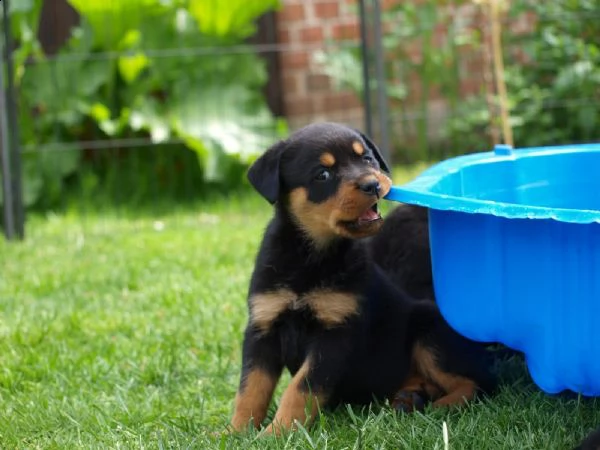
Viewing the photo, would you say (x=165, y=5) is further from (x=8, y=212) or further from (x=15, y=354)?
(x=15, y=354)

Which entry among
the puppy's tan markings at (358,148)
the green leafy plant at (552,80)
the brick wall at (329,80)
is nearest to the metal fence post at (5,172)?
the brick wall at (329,80)

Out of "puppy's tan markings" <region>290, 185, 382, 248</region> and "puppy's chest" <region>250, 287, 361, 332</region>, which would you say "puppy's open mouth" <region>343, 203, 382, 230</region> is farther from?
"puppy's chest" <region>250, 287, 361, 332</region>

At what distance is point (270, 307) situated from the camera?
3.11m

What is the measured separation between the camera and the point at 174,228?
6328 millimetres

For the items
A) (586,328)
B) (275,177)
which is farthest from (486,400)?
(275,177)

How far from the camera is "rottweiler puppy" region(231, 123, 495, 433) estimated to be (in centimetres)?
303

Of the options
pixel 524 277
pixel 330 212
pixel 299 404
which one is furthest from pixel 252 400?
pixel 524 277

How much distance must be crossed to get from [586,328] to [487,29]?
4682 mm

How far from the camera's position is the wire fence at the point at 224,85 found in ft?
22.4

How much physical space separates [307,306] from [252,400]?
32cm

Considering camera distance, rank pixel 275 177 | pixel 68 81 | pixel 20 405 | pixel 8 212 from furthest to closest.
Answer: pixel 68 81 < pixel 8 212 < pixel 20 405 < pixel 275 177

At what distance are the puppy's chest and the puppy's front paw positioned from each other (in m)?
0.33

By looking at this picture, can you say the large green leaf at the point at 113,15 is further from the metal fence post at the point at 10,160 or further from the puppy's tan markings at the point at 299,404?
the puppy's tan markings at the point at 299,404

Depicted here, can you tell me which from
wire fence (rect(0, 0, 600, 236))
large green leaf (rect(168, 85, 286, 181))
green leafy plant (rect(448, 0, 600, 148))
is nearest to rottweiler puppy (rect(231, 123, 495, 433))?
wire fence (rect(0, 0, 600, 236))
